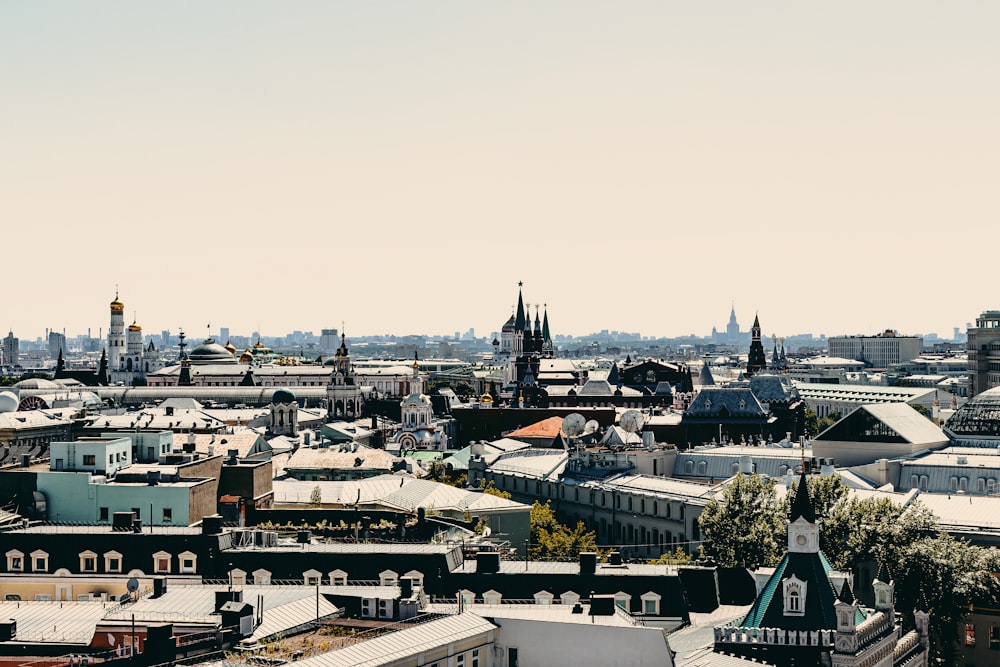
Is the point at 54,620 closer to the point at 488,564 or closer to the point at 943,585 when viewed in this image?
the point at 488,564

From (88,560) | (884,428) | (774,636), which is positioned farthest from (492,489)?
(774,636)

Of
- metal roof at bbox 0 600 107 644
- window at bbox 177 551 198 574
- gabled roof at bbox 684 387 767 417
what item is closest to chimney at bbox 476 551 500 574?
window at bbox 177 551 198 574

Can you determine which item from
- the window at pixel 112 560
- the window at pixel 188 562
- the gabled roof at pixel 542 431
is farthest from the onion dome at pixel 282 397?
the window at pixel 188 562

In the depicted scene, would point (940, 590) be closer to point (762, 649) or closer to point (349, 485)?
point (762, 649)

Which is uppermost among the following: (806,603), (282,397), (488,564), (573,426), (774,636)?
(282,397)

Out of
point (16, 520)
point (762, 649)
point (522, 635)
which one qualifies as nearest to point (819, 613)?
point (762, 649)

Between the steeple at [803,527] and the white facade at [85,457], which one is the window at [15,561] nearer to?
the white facade at [85,457]

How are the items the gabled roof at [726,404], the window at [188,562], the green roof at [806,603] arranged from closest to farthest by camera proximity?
the green roof at [806,603] < the window at [188,562] < the gabled roof at [726,404]
